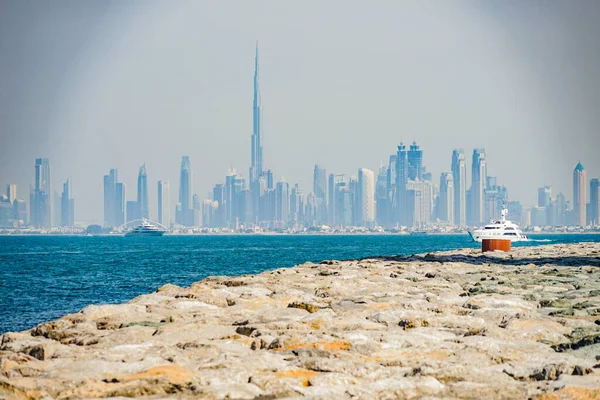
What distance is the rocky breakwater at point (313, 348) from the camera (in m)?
7.23

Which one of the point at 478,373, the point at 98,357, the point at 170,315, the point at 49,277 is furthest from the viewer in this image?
the point at 49,277

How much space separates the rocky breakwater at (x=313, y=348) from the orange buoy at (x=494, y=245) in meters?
23.7

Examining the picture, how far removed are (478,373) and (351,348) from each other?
61.7 inches

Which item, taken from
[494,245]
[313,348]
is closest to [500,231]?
[494,245]

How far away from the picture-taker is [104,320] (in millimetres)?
11328

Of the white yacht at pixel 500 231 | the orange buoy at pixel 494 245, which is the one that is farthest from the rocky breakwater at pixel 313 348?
the white yacht at pixel 500 231

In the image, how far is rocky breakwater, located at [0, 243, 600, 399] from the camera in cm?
723

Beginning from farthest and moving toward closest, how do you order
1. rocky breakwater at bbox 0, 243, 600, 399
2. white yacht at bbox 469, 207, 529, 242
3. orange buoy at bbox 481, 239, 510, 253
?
1. white yacht at bbox 469, 207, 529, 242
2. orange buoy at bbox 481, 239, 510, 253
3. rocky breakwater at bbox 0, 243, 600, 399

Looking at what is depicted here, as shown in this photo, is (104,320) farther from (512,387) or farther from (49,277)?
(49,277)

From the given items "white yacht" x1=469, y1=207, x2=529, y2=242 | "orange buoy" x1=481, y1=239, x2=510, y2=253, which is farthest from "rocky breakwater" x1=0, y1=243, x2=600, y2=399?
"white yacht" x1=469, y1=207, x2=529, y2=242

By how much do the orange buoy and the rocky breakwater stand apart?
23.7m

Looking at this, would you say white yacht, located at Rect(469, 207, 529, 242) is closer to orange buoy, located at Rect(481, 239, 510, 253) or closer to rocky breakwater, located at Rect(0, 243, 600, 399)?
orange buoy, located at Rect(481, 239, 510, 253)

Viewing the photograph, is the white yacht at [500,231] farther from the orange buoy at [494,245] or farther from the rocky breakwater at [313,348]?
the rocky breakwater at [313,348]

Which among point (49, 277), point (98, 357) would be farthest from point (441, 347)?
point (49, 277)
